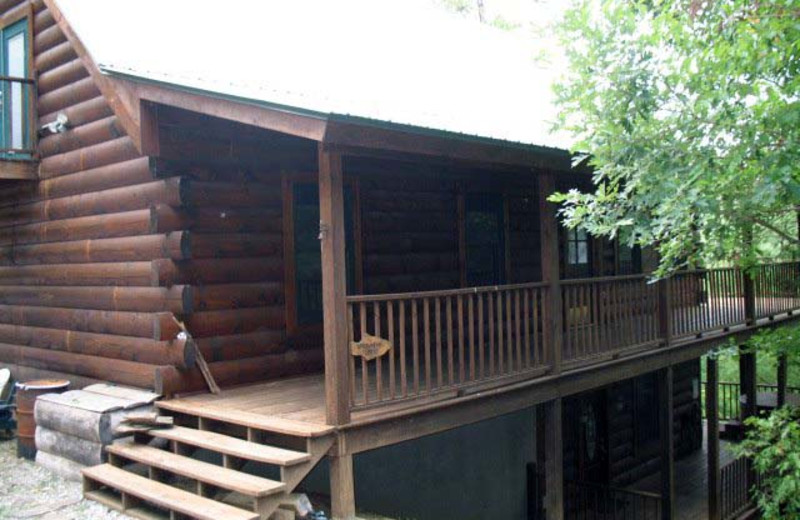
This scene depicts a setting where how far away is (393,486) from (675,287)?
4.79m

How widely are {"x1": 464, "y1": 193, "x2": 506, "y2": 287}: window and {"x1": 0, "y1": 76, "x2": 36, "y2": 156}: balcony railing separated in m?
6.03

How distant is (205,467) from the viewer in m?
6.24

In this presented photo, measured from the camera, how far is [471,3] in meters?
30.2

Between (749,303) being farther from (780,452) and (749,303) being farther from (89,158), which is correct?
(89,158)

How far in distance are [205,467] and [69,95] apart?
217 inches

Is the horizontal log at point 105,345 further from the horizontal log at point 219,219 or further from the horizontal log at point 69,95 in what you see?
the horizontal log at point 69,95

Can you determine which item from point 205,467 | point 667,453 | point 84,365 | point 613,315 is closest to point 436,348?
point 205,467

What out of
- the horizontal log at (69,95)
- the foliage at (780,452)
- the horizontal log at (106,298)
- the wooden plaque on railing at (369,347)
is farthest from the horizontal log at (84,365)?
the foliage at (780,452)

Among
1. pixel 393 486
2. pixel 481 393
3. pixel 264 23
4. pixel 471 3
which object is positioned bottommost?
pixel 393 486

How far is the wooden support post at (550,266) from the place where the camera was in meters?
8.27

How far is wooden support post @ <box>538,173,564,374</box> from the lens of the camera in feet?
27.1

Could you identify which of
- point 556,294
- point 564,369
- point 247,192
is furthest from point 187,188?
point 564,369

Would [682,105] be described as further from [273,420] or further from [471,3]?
[471,3]

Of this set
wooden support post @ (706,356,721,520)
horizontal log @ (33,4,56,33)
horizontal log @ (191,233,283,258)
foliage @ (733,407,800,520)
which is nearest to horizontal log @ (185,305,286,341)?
horizontal log @ (191,233,283,258)
